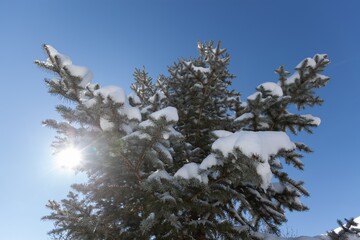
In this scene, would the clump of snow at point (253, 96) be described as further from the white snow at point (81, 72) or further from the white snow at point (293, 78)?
the white snow at point (81, 72)

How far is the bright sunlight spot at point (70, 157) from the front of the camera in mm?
4738

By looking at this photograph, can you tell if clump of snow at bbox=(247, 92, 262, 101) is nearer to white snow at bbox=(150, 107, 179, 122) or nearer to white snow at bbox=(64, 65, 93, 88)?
white snow at bbox=(150, 107, 179, 122)

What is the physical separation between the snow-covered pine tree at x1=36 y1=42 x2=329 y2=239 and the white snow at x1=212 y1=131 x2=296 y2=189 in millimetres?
13

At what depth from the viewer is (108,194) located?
564 centimetres

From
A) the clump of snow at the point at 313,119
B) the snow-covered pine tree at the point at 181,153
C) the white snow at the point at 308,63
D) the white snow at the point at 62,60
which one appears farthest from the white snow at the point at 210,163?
the clump of snow at the point at 313,119

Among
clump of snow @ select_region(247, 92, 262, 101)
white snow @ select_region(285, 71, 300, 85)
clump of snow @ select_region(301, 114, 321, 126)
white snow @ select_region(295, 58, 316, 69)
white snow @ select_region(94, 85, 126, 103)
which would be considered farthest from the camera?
clump of snow @ select_region(301, 114, 321, 126)

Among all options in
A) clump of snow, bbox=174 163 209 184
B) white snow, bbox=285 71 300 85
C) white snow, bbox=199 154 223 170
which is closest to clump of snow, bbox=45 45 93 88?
clump of snow, bbox=174 163 209 184

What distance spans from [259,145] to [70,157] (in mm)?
3297

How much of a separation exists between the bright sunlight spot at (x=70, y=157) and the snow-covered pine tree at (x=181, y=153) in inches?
4.4

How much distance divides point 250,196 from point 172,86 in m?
4.31

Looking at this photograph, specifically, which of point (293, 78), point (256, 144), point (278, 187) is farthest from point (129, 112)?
point (278, 187)

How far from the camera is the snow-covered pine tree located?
12.5 feet

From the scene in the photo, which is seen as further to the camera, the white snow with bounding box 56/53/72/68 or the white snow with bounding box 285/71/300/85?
the white snow with bounding box 285/71/300/85

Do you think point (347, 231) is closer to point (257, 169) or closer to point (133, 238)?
point (257, 169)
